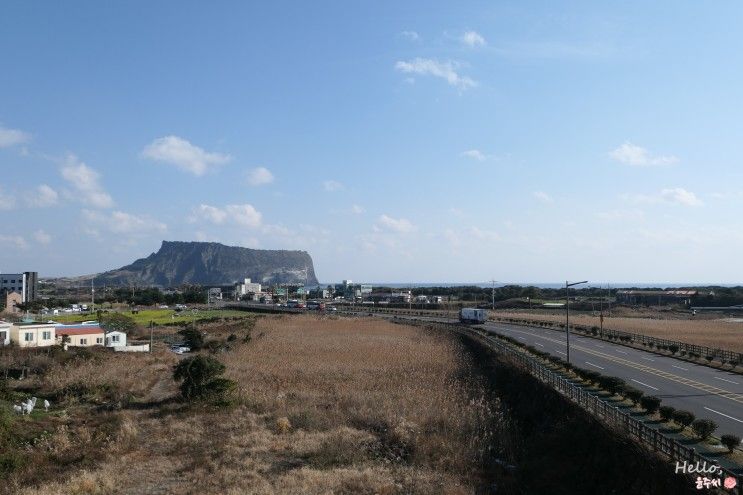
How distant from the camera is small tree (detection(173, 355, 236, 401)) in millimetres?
32438

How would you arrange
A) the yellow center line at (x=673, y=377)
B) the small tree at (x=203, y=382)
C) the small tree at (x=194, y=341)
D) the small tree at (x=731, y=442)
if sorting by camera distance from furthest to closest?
the small tree at (x=194, y=341), the small tree at (x=203, y=382), the yellow center line at (x=673, y=377), the small tree at (x=731, y=442)

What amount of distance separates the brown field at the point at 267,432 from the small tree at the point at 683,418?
7433mm

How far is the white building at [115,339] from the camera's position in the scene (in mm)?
65125

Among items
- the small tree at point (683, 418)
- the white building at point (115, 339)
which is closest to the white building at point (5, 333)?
the white building at point (115, 339)

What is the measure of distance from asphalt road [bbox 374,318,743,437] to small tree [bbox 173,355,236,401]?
75.6 feet

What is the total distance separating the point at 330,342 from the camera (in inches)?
2625

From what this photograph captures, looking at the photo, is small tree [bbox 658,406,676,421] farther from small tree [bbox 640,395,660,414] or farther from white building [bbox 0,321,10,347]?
white building [bbox 0,321,10,347]

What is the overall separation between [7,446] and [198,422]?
330 inches

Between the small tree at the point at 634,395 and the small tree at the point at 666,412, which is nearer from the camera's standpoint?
the small tree at the point at 666,412

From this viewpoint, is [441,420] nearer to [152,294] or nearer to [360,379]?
[360,379]

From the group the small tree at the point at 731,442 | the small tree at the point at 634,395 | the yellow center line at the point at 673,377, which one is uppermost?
the small tree at the point at 731,442

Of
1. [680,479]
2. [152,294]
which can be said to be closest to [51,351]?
[680,479]

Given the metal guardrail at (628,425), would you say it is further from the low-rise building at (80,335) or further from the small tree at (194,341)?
the low-rise building at (80,335)

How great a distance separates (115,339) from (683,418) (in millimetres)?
60932
